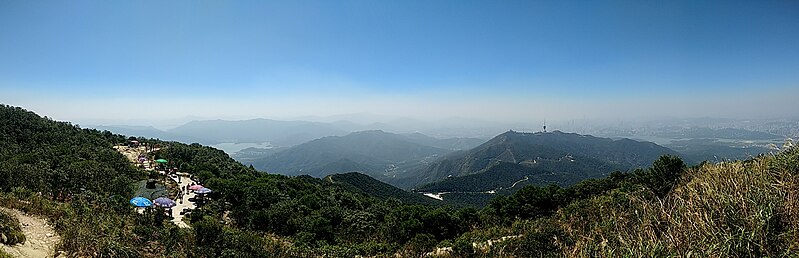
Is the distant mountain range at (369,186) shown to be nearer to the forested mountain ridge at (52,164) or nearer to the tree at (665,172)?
the forested mountain ridge at (52,164)

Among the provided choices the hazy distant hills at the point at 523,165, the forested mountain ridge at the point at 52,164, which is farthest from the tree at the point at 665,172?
the hazy distant hills at the point at 523,165

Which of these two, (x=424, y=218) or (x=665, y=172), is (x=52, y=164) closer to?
(x=424, y=218)

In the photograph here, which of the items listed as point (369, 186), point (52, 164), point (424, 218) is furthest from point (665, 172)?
point (369, 186)

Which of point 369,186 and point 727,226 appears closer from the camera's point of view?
point 727,226

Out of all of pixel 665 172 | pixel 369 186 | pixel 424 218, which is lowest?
pixel 369 186

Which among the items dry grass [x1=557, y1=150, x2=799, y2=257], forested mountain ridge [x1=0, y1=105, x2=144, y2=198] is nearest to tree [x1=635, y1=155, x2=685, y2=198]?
dry grass [x1=557, y1=150, x2=799, y2=257]

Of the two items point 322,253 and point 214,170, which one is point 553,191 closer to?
point 322,253

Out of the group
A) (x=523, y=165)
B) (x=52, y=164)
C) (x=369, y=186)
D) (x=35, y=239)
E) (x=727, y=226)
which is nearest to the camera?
(x=727, y=226)

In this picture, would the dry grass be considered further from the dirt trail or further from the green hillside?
A: the dirt trail

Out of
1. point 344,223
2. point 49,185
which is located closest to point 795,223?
point 344,223
